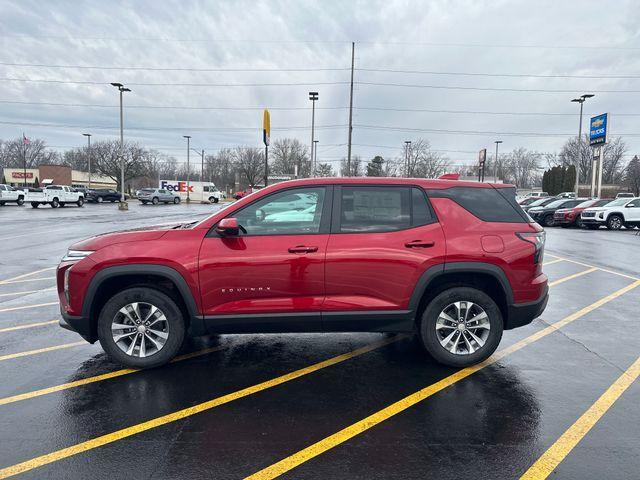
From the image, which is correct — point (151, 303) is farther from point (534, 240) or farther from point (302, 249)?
point (534, 240)

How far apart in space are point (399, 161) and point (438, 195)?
7113 centimetres

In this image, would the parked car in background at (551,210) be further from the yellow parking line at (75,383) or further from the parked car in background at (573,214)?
the yellow parking line at (75,383)

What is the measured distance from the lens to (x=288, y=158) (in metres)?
86.2

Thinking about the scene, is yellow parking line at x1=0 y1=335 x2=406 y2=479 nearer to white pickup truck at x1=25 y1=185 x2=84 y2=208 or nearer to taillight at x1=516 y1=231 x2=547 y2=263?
taillight at x1=516 y1=231 x2=547 y2=263

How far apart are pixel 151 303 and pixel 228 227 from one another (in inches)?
42.7

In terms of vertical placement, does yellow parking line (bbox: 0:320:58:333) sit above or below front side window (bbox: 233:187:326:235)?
below

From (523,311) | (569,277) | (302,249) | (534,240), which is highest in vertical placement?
(534,240)

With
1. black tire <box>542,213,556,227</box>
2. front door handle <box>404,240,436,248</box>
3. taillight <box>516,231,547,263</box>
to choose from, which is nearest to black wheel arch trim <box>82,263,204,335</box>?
front door handle <box>404,240,436,248</box>

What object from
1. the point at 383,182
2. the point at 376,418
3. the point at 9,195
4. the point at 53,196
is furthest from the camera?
the point at 9,195

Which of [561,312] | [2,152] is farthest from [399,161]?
[2,152]

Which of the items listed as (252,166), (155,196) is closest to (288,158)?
(252,166)

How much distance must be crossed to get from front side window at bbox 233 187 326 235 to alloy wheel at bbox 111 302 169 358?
1.21 metres

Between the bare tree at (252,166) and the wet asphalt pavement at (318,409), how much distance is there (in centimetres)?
8191

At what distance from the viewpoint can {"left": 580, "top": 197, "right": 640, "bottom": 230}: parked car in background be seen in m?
22.6
